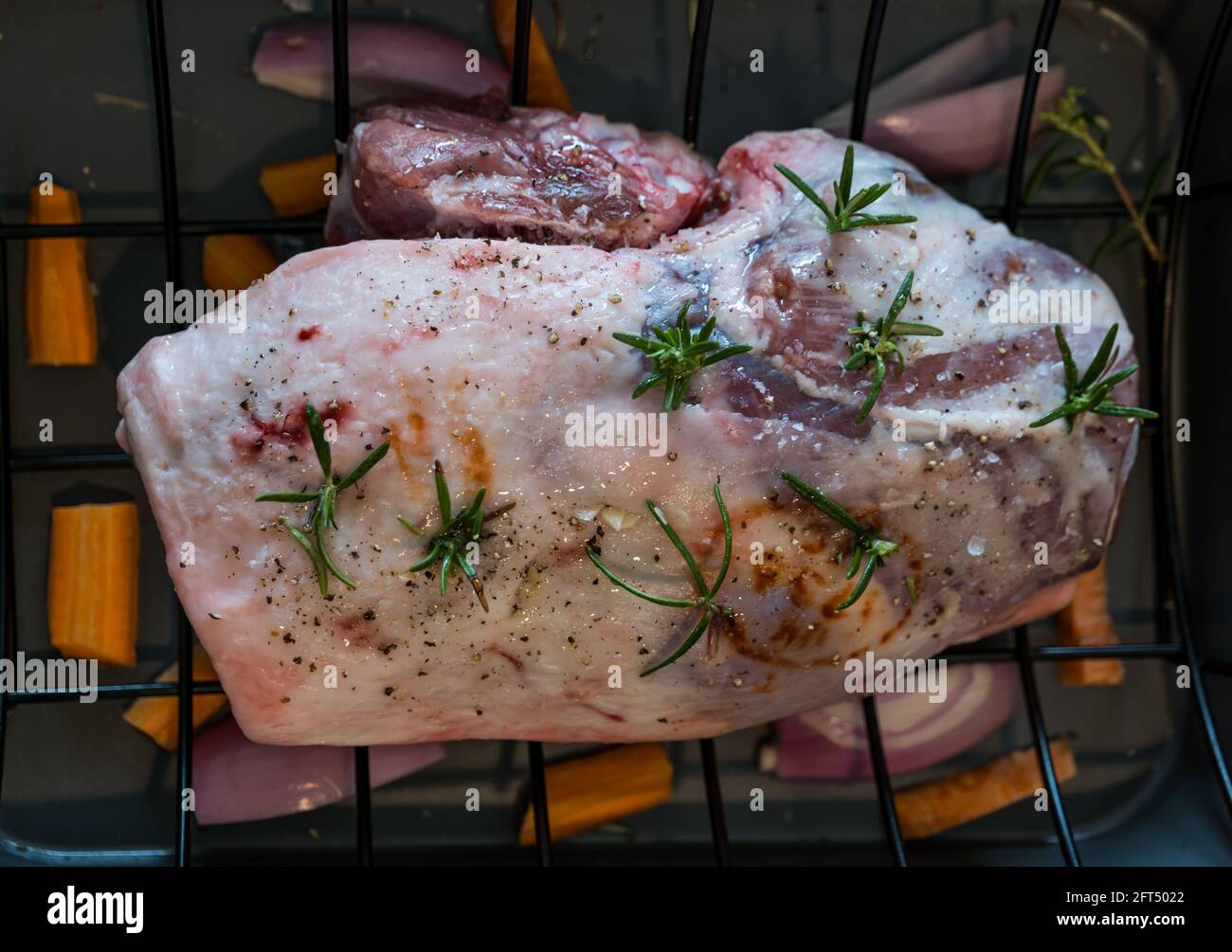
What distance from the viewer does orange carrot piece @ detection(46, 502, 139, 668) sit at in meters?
2.20

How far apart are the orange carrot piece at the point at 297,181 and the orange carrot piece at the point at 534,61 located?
48 centimetres

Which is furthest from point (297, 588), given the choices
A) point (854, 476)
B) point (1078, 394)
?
point (1078, 394)

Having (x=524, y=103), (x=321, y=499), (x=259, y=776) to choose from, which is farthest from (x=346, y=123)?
(x=259, y=776)

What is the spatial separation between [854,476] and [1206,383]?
1229mm

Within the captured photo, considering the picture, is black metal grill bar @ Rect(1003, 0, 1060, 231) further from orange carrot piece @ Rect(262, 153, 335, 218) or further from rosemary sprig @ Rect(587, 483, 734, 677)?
orange carrot piece @ Rect(262, 153, 335, 218)

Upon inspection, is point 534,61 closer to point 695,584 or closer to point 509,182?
point 509,182

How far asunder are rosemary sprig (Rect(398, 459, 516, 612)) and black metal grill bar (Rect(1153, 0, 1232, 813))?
5.36 feet

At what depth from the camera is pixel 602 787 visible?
229cm

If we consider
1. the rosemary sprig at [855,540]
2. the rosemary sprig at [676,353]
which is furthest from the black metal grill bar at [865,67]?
the rosemary sprig at [855,540]

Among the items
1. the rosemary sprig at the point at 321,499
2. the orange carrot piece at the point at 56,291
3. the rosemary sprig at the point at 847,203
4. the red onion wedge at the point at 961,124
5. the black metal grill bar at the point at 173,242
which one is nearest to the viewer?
the rosemary sprig at the point at 321,499

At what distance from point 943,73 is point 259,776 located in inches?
91.2

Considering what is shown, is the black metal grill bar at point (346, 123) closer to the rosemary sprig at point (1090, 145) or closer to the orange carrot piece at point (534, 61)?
the orange carrot piece at point (534, 61)

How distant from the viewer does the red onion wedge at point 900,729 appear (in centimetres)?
235
